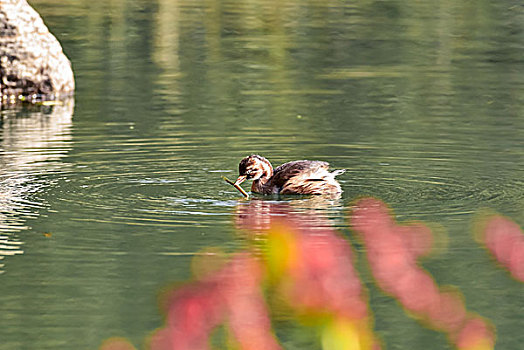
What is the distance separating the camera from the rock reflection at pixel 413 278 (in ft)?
11.0

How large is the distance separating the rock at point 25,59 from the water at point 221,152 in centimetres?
54

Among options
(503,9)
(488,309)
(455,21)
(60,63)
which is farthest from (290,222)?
(503,9)

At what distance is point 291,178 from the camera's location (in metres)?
10.1

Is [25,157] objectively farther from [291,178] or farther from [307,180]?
[307,180]

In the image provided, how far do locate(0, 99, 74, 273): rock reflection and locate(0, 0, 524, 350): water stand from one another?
0.11 feet

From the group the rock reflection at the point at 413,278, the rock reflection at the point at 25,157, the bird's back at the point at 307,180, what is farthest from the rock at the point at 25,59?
the rock reflection at the point at 413,278

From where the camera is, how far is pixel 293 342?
605 cm

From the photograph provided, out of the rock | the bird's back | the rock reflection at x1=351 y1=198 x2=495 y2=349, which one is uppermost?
the rock reflection at x1=351 y1=198 x2=495 y2=349

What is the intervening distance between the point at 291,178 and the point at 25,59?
29.1 feet

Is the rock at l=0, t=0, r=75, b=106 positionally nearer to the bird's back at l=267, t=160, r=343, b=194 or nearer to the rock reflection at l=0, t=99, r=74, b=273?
the rock reflection at l=0, t=99, r=74, b=273

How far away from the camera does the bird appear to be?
1006 centimetres

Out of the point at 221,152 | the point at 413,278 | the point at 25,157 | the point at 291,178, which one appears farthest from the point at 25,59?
the point at 413,278

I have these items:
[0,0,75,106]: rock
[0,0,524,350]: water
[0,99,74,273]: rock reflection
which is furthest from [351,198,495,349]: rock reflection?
[0,0,75,106]: rock

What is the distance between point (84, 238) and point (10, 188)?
207cm
